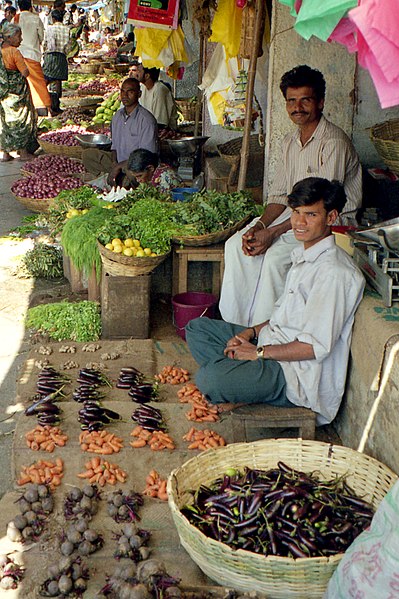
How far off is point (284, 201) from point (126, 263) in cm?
123

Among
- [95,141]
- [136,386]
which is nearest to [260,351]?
[136,386]

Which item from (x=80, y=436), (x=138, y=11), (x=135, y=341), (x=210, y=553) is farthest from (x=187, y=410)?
(x=138, y=11)

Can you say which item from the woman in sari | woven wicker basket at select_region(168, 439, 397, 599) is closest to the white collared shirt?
woven wicker basket at select_region(168, 439, 397, 599)

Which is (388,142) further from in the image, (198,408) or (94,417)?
(94,417)

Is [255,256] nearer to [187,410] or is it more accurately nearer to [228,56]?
[187,410]

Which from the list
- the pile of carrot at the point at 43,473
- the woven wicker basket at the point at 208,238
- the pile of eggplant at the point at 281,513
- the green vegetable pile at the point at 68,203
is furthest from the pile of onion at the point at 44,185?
the pile of eggplant at the point at 281,513

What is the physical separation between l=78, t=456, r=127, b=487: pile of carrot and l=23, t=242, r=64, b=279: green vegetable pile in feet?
11.2

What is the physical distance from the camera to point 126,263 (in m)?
5.31

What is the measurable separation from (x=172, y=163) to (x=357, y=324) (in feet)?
19.4

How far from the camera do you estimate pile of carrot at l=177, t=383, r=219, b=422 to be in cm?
423

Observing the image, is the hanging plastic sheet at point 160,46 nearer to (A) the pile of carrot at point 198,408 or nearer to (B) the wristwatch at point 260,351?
(A) the pile of carrot at point 198,408

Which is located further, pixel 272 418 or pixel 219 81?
pixel 219 81

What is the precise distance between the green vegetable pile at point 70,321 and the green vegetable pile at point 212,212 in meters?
0.95

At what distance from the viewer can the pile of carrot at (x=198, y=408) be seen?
4.23m
